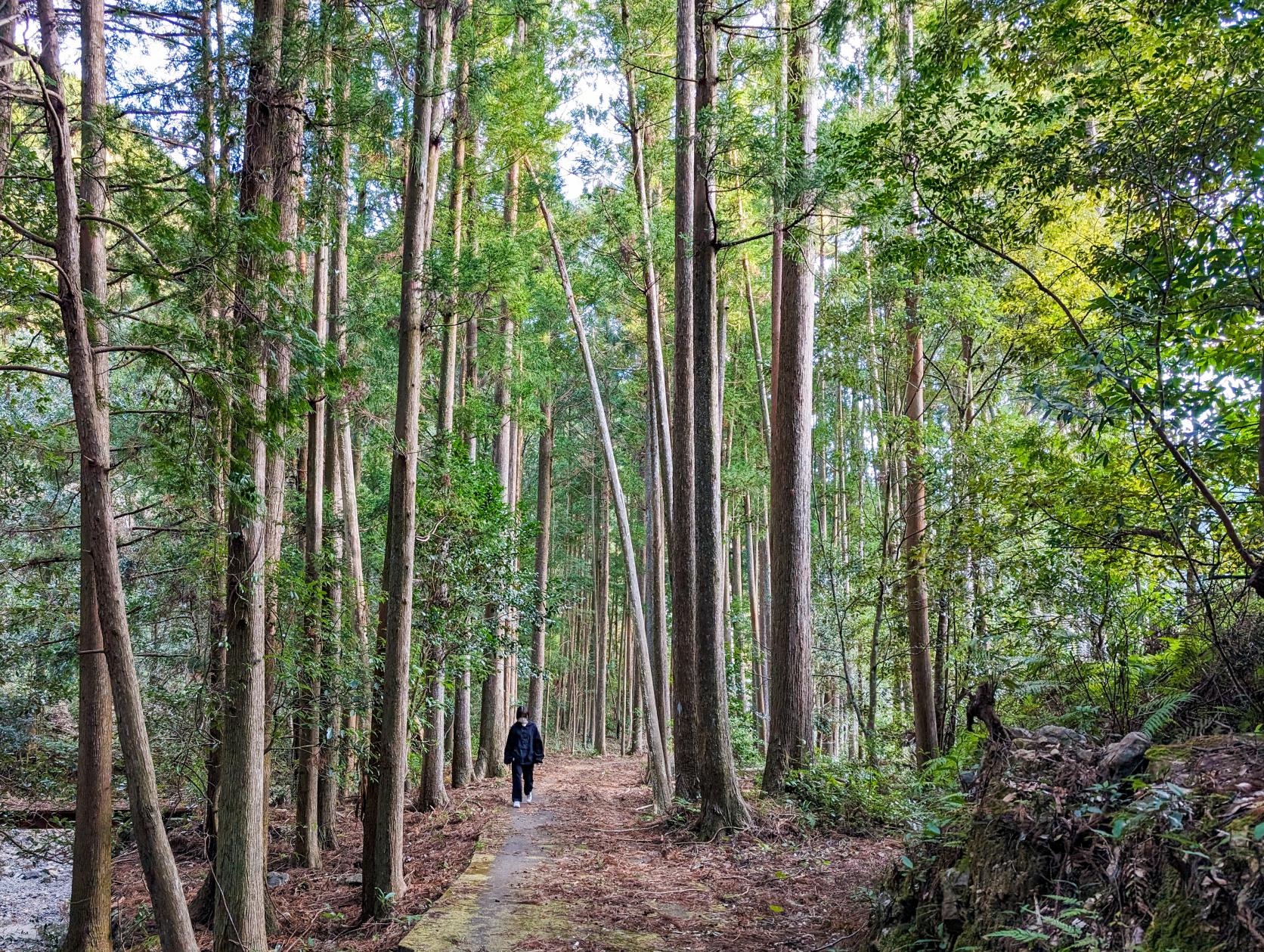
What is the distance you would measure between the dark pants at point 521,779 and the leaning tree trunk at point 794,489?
15.0 ft

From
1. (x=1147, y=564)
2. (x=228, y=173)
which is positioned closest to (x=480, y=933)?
(x=1147, y=564)

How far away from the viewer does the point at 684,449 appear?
9.46 m

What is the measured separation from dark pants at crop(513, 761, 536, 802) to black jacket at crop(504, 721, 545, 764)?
0.08m

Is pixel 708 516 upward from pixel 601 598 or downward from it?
upward

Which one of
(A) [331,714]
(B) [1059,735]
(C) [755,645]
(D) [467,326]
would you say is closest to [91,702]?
(A) [331,714]

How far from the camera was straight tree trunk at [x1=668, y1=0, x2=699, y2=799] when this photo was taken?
9172 mm

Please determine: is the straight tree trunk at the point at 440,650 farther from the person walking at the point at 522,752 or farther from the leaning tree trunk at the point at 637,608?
the leaning tree trunk at the point at 637,608

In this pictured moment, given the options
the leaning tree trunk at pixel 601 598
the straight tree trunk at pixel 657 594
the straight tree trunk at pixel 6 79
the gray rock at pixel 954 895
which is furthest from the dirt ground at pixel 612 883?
the leaning tree trunk at pixel 601 598

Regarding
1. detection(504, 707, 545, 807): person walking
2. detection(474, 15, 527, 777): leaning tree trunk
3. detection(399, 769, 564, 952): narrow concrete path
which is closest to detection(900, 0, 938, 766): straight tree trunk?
detection(399, 769, 564, 952): narrow concrete path

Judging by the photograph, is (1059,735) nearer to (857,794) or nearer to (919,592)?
(857,794)

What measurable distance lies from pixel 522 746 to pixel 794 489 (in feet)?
20.5

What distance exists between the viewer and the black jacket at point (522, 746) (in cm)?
1210

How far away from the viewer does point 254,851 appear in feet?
19.7

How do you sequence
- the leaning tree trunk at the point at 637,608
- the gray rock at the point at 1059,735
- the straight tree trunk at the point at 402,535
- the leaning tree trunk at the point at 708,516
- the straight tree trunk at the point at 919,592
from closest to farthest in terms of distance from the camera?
the gray rock at the point at 1059,735, the straight tree trunk at the point at 402,535, the leaning tree trunk at the point at 708,516, the straight tree trunk at the point at 919,592, the leaning tree trunk at the point at 637,608
